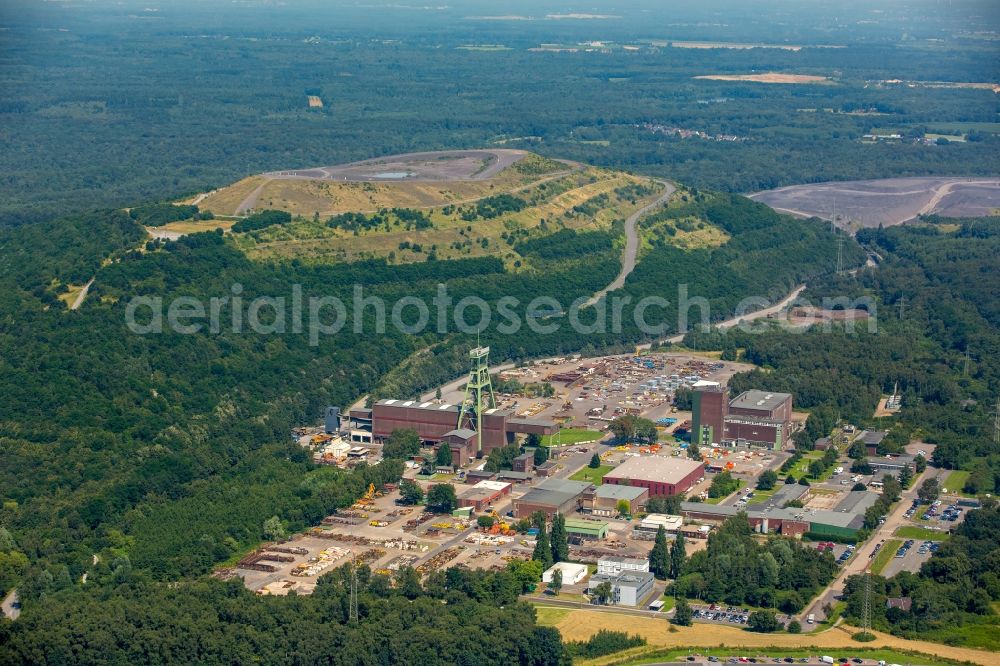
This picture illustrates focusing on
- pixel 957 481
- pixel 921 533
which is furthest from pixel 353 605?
pixel 957 481

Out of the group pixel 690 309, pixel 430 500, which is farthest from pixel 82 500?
pixel 690 309

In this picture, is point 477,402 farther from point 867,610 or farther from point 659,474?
point 867,610

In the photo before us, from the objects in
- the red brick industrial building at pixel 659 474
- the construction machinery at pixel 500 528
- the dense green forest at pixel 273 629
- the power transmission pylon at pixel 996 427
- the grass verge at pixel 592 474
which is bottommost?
the power transmission pylon at pixel 996 427

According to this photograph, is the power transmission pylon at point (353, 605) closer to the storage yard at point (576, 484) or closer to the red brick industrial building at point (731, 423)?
the storage yard at point (576, 484)

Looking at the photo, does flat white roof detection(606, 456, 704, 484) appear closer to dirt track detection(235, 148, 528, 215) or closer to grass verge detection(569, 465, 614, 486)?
grass verge detection(569, 465, 614, 486)

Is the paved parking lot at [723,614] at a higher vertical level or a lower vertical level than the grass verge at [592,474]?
higher

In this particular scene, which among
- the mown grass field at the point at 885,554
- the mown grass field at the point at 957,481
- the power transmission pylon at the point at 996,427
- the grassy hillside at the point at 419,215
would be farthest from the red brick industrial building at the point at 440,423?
the grassy hillside at the point at 419,215
